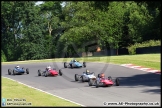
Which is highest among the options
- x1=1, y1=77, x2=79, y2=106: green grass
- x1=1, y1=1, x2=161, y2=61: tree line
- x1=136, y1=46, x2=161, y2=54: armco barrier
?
x1=1, y1=1, x2=161, y2=61: tree line

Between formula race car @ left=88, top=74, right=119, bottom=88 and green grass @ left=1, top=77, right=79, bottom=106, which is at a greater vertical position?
formula race car @ left=88, top=74, right=119, bottom=88

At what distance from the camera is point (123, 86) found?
59.0 feet

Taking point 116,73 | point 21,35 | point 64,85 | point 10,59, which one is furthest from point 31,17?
point 64,85

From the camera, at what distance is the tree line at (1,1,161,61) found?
54219 millimetres

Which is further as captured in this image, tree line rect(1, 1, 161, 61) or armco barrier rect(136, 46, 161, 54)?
tree line rect(1, 1, 161, 61)

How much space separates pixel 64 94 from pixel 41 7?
46840 millimetres

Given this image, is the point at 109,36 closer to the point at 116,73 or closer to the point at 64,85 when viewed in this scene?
the point at 116,73

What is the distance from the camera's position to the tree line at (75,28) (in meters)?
54.2

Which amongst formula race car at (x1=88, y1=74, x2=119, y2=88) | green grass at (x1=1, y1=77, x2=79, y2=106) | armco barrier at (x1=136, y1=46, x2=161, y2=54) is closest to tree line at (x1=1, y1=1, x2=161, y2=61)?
armco barrier at (x1=136, y1=46, x2=161, y2=54)

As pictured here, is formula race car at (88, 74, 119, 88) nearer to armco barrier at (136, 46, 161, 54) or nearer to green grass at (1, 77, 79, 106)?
green grass at (1, 77, 79, 106)

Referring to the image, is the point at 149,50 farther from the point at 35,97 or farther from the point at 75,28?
the point at 35,97

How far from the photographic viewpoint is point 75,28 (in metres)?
57.0

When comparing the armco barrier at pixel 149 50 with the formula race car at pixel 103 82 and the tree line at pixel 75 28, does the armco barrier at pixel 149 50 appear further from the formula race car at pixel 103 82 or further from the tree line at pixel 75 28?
the formula race car at pixel 103 82

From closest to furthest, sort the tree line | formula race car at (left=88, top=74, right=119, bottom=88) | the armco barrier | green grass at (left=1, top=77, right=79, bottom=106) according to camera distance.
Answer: green grass at (left=1, top=77, right=79, bottom=106) → formula race car at (left=88, top=74, right=119, bottom=88) → the armco barrier → the tree line
